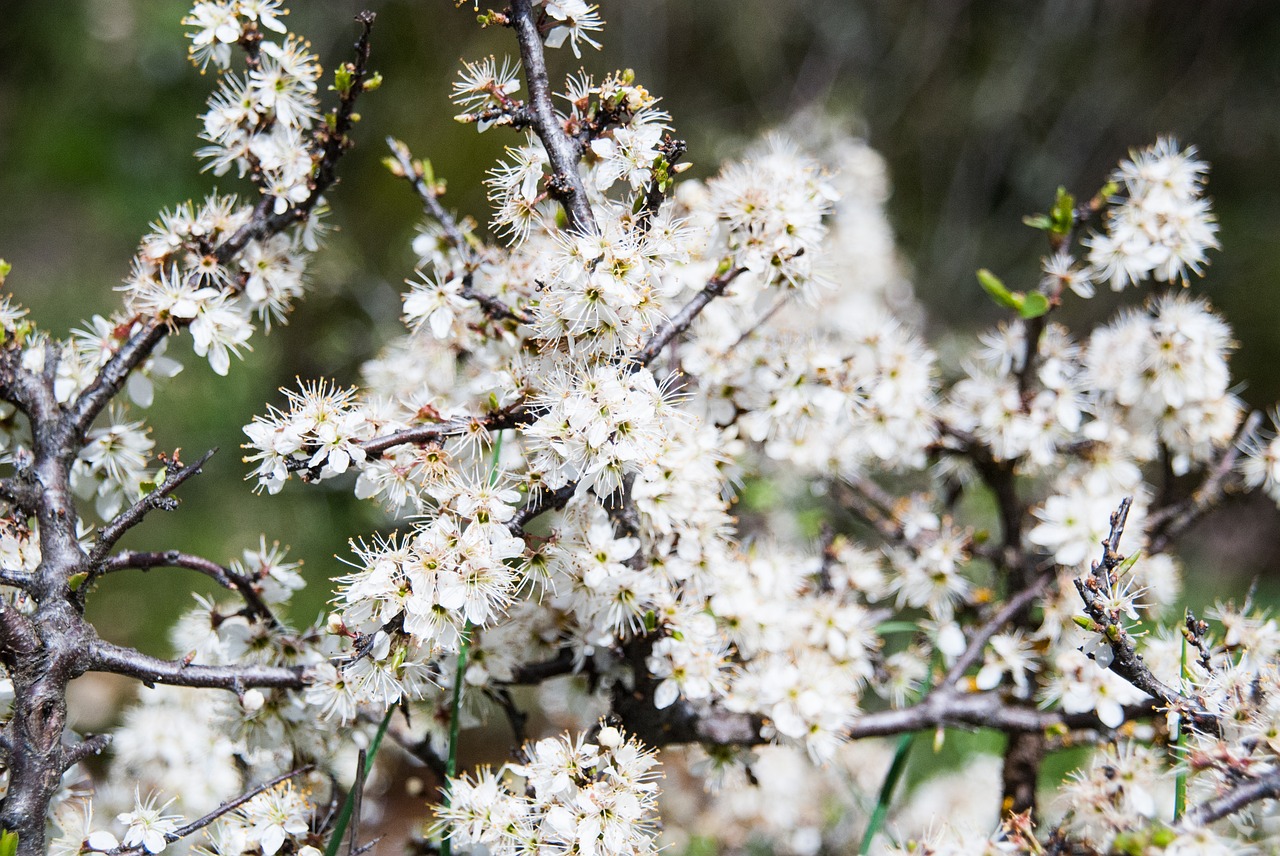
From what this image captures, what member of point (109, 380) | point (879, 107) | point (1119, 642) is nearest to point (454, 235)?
point (109, 380)

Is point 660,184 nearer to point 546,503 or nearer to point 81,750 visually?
point 546,503

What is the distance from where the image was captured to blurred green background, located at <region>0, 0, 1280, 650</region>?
197 inches

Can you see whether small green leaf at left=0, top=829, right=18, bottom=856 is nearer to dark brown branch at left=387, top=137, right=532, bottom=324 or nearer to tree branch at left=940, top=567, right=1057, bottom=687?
dark brown branch at left=387, top=137, right=532, bottom=324

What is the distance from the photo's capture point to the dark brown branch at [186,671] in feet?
3.67

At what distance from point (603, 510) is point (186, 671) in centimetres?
57

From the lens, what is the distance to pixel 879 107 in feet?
18.8

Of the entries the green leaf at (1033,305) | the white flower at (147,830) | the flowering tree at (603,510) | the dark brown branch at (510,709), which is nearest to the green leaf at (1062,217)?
the flowering tree at (603,510)

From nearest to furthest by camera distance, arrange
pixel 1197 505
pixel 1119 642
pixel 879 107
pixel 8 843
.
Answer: pixel 8 843 → pixel 1119 642 → pixel 1197 505 → pixel 879 107

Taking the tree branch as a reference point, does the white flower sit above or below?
below

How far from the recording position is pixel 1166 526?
1.73 meters

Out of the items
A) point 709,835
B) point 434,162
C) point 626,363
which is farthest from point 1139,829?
point 434,162

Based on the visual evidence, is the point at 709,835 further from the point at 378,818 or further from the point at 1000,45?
the point at 1000,45

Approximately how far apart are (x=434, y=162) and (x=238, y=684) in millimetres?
3682

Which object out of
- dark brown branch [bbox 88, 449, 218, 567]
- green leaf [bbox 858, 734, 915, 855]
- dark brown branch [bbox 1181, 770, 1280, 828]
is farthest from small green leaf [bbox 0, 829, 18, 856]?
dark brown branch [bbox 1181, 770, 1280, 828]
